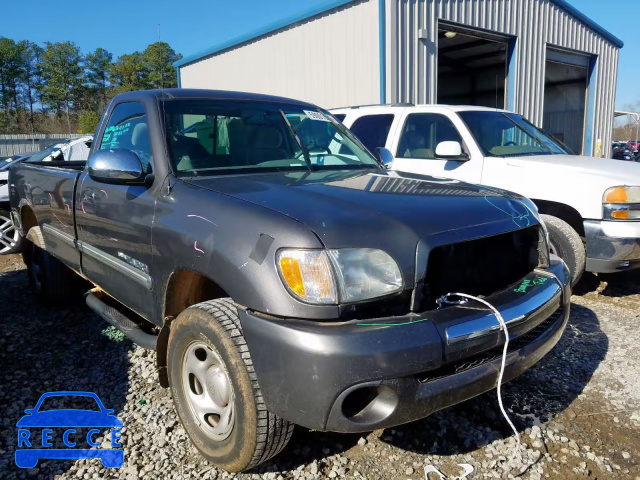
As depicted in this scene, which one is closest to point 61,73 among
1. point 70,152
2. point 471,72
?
point 471,72

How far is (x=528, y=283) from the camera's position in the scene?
8.20 feet

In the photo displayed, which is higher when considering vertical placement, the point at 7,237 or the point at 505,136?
the point at 505,136

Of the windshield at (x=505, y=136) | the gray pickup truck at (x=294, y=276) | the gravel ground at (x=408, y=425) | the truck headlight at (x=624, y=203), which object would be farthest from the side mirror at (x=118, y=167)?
the truck headlight at (x=624, y=203)

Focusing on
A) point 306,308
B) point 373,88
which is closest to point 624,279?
point 306,308

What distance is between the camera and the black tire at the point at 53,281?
4.56m

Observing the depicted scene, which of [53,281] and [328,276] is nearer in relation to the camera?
[328,276]

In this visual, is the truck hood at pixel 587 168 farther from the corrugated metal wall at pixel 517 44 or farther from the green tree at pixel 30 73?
the green tree at pixel 30 73

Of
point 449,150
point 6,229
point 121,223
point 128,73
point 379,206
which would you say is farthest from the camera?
point 128,73

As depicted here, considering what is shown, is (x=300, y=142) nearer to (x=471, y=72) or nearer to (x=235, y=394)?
(x=235, y=394)

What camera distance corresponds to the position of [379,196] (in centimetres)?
242

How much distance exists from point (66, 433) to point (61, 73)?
199 feet

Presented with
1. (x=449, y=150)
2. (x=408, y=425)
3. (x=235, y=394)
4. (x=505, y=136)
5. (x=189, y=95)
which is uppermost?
(x=189, y=95)

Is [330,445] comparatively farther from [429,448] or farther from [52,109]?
[52,109]

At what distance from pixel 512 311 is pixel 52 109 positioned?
61.8m
